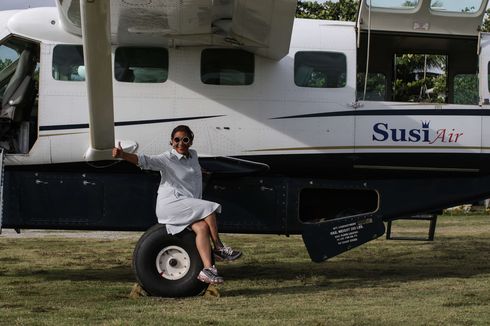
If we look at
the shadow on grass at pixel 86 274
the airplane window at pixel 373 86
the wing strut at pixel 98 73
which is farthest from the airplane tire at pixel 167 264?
the airplane window at pixel 373 86

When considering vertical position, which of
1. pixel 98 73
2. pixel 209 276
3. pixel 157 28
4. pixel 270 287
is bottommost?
pixel 270 287

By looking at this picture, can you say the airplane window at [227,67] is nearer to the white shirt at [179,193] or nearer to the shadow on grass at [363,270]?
the white shirt at [179,193]

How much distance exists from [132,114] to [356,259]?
4720 millimetres

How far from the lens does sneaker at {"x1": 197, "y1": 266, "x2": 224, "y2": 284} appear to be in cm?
844

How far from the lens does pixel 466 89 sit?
10.4 metres

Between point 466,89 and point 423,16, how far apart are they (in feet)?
4.06

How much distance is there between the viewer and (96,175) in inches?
382

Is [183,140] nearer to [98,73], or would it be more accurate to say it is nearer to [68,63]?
[98,73]

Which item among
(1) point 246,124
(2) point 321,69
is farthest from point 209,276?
(2) point 321,69

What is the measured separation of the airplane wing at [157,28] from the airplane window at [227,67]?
149 millimetres

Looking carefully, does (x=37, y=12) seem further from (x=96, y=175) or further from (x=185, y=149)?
(x=185, y=149)

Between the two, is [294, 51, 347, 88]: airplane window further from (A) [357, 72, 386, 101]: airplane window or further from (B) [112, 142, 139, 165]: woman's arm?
(B) [112, 142, 139, 165]: woman's arm

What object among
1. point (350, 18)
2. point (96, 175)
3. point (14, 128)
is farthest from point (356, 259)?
point (350, 18)

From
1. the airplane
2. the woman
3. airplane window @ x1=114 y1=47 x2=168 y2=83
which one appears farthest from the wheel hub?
airplane window @ x1=114 y1=47 x2=168 y2=83
